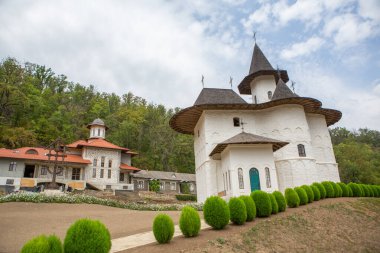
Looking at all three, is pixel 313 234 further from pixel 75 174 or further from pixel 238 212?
pixel 75 174

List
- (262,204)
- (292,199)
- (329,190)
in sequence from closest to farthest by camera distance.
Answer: (262,204) < (292,199) < (329,190)

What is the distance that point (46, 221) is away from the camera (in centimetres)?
1157

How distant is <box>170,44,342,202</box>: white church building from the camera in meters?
18.3

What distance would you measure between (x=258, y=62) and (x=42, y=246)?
2652 centimetres

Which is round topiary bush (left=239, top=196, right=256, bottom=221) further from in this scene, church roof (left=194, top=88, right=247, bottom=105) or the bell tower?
the bell tower

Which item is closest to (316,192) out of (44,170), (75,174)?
(75,174)

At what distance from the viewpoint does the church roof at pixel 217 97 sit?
23672mm

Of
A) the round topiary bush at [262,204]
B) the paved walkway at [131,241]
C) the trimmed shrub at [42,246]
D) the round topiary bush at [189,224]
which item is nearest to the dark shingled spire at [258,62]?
the round topiary bush at [262,204]

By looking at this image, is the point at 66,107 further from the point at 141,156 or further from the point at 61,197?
the point at 61,197

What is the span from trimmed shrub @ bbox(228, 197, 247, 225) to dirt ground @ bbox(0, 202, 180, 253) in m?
3.40

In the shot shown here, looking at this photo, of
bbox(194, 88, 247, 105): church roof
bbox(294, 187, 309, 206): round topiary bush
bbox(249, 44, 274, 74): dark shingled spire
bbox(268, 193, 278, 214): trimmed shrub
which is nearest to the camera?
bbox(268, 193, 278, 214): trimmed shrub

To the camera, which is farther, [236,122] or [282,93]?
[236,122]

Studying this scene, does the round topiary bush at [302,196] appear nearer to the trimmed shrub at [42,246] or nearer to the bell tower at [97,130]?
the trimmed shrub at [42,246]

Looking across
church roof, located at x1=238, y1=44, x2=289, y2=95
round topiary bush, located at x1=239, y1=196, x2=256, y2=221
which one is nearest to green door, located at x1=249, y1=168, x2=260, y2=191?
round topiary bush, located at x1=239, y1=196, x2=256, y2=221
